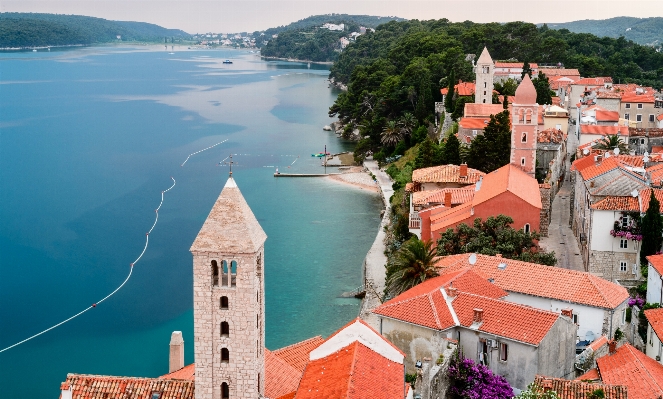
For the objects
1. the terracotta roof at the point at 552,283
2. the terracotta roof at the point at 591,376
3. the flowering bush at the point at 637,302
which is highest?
the terracotta roof at the point at 552,283

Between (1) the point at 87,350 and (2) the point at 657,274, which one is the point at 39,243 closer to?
(1) the point at 87,350

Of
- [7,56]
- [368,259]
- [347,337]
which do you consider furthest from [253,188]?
[7,56]

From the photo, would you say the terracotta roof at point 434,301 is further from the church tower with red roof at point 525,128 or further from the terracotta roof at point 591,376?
the church tower with red roof at point 525,128

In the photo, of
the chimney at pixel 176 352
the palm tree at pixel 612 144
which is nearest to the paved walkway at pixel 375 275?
the chimney at pixel 176 352

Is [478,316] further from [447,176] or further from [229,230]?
[447,176]

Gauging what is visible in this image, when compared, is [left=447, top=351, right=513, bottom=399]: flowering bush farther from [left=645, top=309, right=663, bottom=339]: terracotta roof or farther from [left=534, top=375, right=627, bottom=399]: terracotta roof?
[left=645, top=309, right=663, bottom=339]: terracotta roof

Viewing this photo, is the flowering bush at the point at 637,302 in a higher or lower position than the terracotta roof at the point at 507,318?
lower

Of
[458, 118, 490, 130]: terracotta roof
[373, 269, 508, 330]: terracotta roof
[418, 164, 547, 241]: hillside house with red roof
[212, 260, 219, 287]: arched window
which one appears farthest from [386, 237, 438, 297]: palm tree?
[458, 118, 490, 130]: terracotta roof
